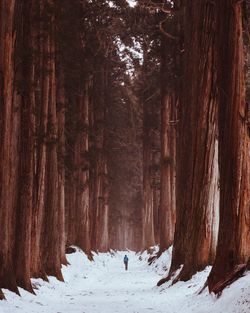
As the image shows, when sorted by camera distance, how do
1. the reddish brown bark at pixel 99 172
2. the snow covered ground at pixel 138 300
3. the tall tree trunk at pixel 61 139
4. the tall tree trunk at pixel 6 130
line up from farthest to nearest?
the reddish brown bark at pixel 99 172 < the tall tree trunk at pixel 61 139 < the tall tree trunk at pixel 6 130 < the snow covered ground at pixel 138 300

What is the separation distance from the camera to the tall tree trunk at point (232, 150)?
8.30m

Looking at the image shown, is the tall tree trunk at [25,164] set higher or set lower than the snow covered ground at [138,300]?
higher

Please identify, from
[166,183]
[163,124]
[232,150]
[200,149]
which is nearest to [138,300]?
[200,149]

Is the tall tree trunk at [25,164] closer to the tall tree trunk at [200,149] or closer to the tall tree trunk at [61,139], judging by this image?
the tall tree trunk at [200,149]

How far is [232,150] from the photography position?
27.8 ft

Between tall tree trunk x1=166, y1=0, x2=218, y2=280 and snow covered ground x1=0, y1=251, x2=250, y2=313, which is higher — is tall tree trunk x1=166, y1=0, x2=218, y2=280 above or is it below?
above

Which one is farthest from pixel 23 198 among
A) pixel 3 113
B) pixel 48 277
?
pixel 48 277

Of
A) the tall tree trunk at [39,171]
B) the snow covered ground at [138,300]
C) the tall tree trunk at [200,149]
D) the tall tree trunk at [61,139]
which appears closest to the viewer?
the snow covered ground at [138,300]

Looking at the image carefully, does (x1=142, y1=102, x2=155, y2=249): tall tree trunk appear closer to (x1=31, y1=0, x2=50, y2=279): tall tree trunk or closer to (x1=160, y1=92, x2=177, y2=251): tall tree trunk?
(x1=160, y1=92, x2=177, y2=251): tall tree trunk

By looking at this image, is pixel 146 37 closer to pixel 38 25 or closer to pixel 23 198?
pixel 38 25

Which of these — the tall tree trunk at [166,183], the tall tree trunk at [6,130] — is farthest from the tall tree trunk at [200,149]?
the tall tree trunk at [166,183]

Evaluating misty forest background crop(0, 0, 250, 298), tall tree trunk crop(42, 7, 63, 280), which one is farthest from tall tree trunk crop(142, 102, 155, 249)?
tall tree trunk crop(42, 7, 63, 280)

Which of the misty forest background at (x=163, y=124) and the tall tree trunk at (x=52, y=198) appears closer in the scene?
the misty forest background at (x=163, y=124)

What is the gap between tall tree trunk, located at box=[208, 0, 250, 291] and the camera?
8.30 meters
